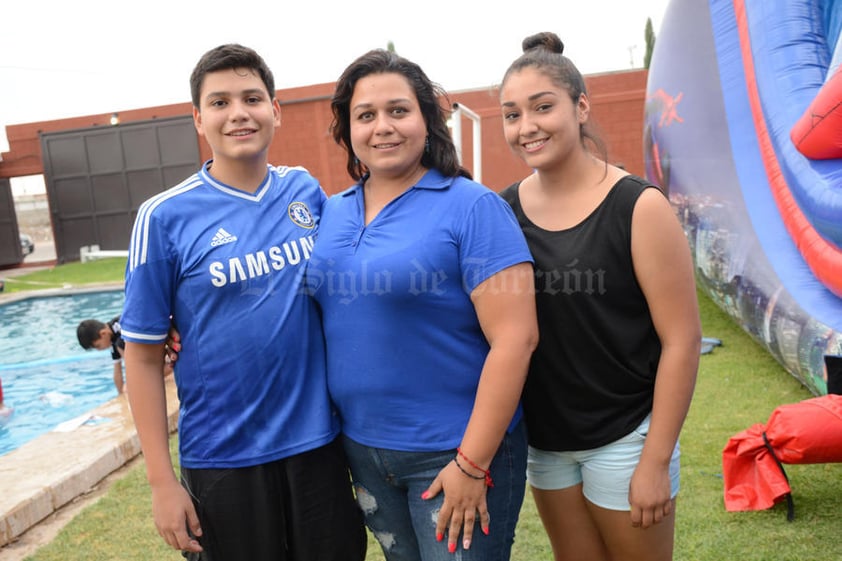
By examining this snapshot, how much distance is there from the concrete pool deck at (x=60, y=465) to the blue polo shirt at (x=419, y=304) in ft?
7.84

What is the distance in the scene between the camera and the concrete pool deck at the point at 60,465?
123 inches

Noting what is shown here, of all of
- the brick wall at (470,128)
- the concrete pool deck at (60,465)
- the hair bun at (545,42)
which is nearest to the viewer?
the hair bun at (545,42)

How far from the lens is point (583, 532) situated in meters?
1.71

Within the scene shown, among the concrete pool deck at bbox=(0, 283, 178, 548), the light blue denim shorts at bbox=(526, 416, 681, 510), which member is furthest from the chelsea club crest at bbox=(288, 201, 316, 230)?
the concrete pool deck at bbox=(0, 283, 178, 548)

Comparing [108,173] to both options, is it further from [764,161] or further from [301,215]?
[301,215]

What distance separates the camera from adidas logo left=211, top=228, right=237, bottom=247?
165 cm

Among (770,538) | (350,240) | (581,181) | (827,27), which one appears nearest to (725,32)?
(827,27)

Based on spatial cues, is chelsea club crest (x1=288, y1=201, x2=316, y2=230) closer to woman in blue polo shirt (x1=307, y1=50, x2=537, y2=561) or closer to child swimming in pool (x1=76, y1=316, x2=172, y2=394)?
woman in blue polo shirt (x1=307, y1=50, x2=537, y2=561)

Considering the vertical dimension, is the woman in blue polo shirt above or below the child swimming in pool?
above

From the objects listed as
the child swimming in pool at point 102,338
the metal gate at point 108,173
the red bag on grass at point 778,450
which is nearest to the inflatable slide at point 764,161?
the red bag on grass at point 778,450

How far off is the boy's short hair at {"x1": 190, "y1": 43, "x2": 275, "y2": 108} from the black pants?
0.97m

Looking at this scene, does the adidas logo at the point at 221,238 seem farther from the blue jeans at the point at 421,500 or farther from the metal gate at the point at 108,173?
the metal gate at the point at 108,173

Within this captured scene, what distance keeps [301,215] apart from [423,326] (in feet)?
1.68

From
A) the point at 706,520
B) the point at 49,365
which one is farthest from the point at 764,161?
the point at 49,365
